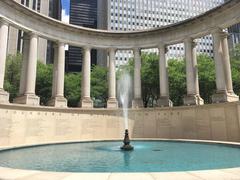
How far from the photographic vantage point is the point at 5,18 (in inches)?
1569

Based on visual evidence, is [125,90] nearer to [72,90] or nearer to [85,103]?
[72,90]

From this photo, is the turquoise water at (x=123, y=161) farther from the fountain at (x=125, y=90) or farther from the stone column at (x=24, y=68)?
the fountain at (x=125, y=90)

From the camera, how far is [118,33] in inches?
2146

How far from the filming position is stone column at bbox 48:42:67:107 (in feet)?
154

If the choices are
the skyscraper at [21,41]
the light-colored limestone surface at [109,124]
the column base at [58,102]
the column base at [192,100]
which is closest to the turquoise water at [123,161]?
the light-colored limestone surface at [109,124]

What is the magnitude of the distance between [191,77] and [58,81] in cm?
2492

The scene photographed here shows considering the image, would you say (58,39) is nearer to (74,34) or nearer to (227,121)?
(74,34)

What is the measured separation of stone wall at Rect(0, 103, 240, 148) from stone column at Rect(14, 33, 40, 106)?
2.38m

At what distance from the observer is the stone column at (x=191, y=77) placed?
46.3 meters

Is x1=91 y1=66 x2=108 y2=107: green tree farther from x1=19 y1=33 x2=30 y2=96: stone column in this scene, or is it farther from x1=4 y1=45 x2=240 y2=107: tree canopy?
x1=19 y1=33 x2=30 y2=96: stone column

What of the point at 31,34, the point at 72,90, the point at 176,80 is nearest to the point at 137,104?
the point at 176,80

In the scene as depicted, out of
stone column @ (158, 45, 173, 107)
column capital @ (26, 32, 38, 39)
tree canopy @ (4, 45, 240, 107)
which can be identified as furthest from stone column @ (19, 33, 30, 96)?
stone column @ (158, 45, 173, 107)

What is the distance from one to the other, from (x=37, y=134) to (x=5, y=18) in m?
19.0

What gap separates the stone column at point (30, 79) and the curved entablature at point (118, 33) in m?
2.62
